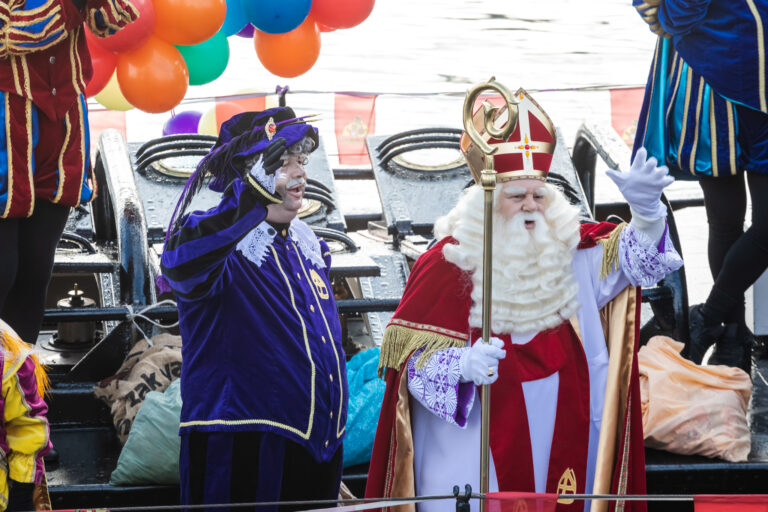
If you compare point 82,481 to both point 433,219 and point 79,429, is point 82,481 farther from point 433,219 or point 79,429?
point 433,219

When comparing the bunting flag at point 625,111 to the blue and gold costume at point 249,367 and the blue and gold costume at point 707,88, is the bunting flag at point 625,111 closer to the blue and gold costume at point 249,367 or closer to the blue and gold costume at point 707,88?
the blue and gold costume at point 707,88

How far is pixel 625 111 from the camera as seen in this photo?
26.1 ft

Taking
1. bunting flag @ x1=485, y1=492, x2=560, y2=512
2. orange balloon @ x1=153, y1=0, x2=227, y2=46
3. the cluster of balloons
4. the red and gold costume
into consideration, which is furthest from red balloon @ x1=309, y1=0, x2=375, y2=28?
bunting flag @ x1=485, y1=492, x2=560, y2=512

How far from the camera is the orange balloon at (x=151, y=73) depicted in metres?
4.69

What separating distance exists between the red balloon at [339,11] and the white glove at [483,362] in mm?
2866

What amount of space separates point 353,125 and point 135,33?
11.6 feet

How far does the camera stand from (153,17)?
181 inches

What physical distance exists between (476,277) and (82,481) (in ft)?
4.80

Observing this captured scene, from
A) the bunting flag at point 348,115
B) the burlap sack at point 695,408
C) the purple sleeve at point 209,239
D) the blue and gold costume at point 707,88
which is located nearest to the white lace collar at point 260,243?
the purple sleeve at point 209,239

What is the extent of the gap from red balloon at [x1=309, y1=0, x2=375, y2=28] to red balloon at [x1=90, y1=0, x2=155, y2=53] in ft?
3.35

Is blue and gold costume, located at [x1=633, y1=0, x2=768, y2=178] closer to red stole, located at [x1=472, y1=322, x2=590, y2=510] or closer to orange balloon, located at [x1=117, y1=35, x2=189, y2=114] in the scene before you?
red stole, located at [x1=472, y1=322, x2=590, y2=510]

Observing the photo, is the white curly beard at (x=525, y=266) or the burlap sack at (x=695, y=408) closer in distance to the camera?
the white curly beard at (x=525, y=266)

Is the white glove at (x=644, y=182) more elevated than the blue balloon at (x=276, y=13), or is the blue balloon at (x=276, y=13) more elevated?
the blue balloon at (x=276, y=13)

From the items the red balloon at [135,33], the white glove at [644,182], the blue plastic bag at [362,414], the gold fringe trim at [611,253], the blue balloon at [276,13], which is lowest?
the blue plastic bag at [362,414]
